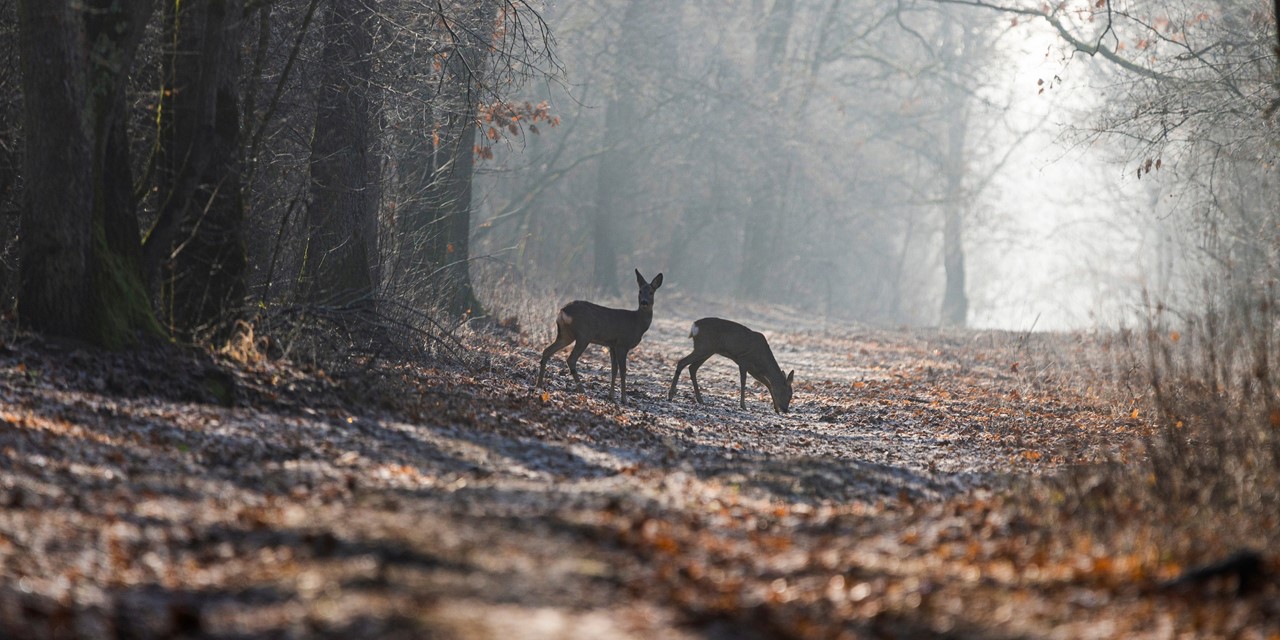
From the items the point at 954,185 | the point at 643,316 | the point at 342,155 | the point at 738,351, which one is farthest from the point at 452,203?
the point at 954,185

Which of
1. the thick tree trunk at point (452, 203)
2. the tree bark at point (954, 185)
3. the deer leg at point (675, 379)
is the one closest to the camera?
the deer leg at point (675, 379)

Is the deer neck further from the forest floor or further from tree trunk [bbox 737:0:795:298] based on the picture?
tree trunk [bbox 737:0:795:298]

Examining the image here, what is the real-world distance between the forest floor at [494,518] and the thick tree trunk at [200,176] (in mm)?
739

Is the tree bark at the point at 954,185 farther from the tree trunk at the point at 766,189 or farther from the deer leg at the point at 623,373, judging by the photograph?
the deer leg at the point at 623,373

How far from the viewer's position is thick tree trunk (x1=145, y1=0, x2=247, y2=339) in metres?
11.4

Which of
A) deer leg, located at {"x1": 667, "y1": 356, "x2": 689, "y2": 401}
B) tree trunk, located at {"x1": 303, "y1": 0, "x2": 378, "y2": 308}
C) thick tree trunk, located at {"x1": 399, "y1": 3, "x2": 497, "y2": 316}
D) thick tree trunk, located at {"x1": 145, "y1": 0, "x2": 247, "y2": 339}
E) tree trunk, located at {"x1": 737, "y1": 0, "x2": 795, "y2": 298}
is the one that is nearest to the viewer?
thick tree trunk, located at {"x1": 145, "y1": 0, "x2": 247, "y2": 339}

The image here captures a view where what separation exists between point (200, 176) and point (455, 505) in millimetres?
5750

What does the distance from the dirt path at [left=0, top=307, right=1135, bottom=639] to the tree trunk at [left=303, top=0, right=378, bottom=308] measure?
1891 millimetres

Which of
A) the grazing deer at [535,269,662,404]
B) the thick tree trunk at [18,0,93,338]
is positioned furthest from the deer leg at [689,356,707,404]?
the thick tree trunk at [18,0,93,338]

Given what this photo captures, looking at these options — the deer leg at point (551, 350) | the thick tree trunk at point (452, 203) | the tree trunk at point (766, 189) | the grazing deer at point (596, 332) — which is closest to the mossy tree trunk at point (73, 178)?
the deer leg at point (551, 350)

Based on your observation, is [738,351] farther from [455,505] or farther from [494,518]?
[494,518]

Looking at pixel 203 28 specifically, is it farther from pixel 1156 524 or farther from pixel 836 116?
pixel 836 116

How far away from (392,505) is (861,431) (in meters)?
8.94

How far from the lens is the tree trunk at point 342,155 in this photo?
15.3m
